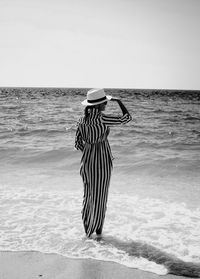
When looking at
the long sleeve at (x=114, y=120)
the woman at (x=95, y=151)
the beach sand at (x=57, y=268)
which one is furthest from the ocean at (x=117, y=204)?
the long sleeve at (x=114, y=120)

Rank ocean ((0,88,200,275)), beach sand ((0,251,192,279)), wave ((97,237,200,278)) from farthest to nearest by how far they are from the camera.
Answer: ocean ((0,88,200,275)) < wave ((97,237,200,278)) < beach sand ((0,251,192,279))

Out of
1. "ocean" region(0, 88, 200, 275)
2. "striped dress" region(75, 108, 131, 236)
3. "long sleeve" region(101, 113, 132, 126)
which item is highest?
"long sleeve" region(101, 113, 132, 126)

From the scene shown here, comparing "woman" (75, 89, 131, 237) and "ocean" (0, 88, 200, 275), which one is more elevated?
"woman" (75, 89, 131, 237)

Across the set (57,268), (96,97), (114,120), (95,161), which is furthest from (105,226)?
(96,97)

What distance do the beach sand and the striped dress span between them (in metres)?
0.65

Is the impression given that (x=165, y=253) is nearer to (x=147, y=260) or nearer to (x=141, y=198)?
(x=147, y=260)

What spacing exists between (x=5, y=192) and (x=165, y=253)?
3.60 m

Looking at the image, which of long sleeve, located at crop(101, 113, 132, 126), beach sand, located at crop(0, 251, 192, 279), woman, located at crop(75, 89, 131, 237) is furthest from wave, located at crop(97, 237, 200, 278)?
long sleeve, located at crop(101, 113, 132, 126)

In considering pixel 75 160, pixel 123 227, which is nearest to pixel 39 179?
pixel 75 160

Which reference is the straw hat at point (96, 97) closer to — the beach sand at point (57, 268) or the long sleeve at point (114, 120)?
the long sleeve at point (114, 120)

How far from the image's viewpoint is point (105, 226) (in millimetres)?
4586

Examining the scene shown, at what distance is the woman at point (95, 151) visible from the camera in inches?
148

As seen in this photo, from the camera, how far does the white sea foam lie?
3764mm

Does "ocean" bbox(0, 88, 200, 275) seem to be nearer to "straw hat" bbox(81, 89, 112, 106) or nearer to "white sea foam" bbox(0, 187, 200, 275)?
"white sea foam" bbox(0, 187, 200, 275)
